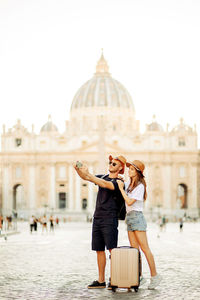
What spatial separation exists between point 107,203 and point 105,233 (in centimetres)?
49

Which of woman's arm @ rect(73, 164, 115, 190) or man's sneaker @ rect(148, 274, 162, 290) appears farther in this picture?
man's sneaker @ rect(148, 274, 162, 290)

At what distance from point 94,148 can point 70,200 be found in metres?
8.59

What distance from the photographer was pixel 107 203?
10109mm

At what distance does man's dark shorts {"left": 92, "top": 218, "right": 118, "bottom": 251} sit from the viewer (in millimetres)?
9961

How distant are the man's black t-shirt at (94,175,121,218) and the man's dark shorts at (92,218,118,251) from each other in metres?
0.08

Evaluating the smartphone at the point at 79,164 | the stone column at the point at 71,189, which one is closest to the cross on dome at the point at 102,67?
the stone column at the point at 71,189

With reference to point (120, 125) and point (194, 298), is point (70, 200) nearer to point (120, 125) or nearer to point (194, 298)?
point (120, 125)

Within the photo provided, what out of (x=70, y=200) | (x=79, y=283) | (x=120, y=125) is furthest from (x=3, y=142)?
(x=79, y=283)

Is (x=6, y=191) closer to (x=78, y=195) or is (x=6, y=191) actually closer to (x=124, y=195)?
(x=78, y=195)

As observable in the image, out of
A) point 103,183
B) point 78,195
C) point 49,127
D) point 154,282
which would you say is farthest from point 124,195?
point 49,127

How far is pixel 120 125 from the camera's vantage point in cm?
10738

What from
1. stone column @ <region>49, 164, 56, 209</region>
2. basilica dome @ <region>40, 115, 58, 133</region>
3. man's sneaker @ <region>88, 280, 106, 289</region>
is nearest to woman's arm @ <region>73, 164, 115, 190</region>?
man's sneaker @ <region>88, 280, 106, 289</region>

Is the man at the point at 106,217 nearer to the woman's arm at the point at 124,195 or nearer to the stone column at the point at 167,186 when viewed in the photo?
the woman's arm at the point at 124,195

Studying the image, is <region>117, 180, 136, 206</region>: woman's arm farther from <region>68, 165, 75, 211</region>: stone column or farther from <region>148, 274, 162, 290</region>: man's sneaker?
<region>68, 165, 75, 211</region>: stone column
